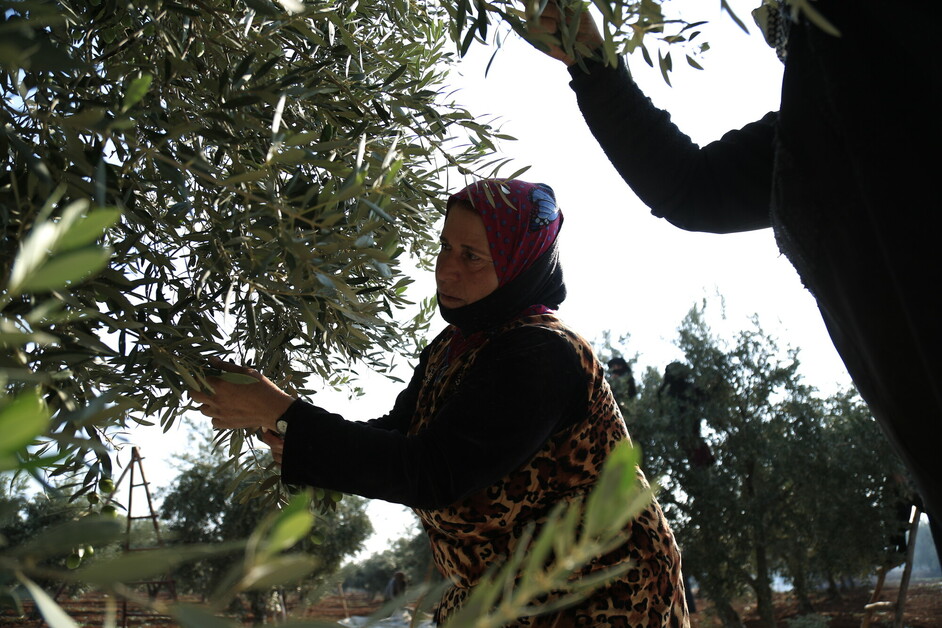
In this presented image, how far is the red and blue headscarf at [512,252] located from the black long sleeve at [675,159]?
47cm

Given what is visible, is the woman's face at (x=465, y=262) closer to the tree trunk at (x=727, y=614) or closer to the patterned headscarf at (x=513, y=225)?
the patterned headscarf at (x=513, y=225)

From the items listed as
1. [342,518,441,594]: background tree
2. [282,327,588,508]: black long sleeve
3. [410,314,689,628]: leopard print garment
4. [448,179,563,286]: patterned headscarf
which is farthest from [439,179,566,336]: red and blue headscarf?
[342,518,441,594]: background tree

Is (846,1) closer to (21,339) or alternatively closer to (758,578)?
(21,339)

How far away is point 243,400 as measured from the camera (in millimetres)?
1665

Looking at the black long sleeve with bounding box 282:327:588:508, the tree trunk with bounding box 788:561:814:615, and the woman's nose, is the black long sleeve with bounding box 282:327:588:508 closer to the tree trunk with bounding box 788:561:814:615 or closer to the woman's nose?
the woman's nose

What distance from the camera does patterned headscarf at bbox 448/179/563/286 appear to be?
6.73 feet

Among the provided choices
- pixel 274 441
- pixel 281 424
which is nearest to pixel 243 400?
pixel 281 424

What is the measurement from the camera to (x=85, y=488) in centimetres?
197

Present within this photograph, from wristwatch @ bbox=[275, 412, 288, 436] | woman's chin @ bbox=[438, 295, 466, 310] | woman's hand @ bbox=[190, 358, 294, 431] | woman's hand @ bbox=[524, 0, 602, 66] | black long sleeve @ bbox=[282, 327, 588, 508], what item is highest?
woman's hand @ bbox=[524, 0, 602, 66]

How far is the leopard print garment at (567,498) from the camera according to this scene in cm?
176

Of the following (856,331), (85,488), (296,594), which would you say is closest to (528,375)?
(856,331)

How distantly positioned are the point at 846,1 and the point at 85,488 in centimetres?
193

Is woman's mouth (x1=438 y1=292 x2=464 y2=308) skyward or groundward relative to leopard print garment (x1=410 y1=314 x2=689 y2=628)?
skyward

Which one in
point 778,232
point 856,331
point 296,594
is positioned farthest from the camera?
point 296,594
